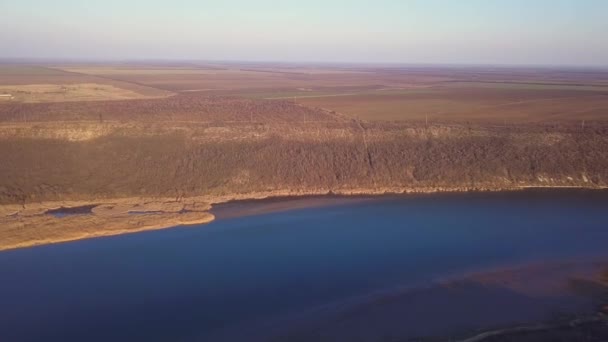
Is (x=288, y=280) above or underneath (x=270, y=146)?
underneath

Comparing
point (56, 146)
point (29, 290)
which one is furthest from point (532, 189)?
point (56, 146)

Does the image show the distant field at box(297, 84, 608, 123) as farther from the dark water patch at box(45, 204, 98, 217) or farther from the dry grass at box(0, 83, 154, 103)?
the dark water patch at box(45, 204, 98, 217)

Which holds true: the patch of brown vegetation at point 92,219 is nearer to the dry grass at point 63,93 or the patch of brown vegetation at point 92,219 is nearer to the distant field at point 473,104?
the distant field at point 473,104

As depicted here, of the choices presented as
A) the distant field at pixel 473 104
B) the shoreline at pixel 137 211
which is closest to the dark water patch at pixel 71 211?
the shoreline at pixel 137 211

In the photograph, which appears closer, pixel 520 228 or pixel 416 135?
pixel 520 228

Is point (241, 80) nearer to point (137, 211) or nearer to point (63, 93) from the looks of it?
point (63, 93)

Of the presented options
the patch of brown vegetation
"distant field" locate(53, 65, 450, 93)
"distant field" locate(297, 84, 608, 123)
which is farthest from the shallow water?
"distant field" locate(53, 65, 450, 93)

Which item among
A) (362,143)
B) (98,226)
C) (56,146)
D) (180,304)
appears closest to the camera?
(180,304)

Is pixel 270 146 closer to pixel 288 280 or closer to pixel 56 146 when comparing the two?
pixel 56 146
